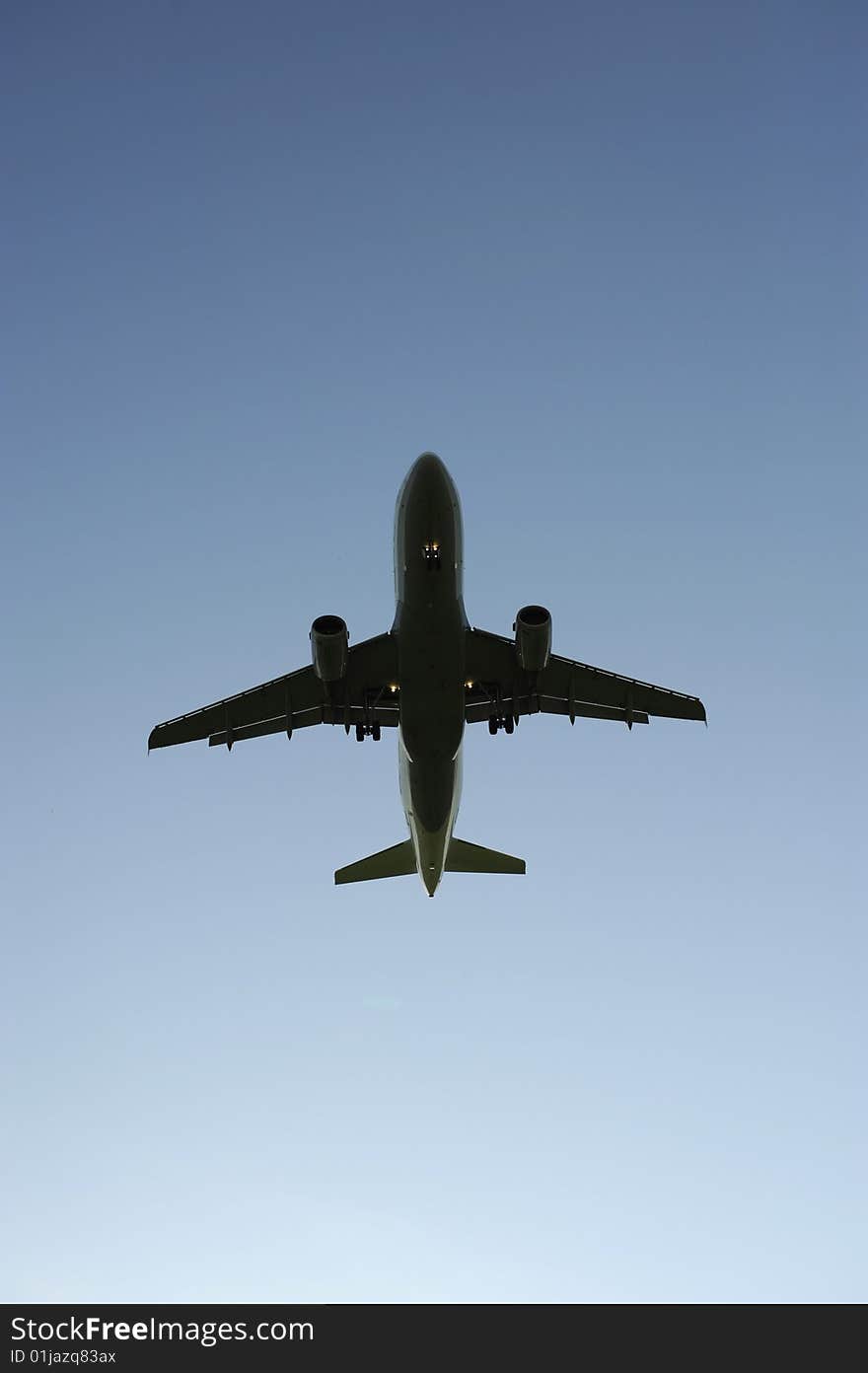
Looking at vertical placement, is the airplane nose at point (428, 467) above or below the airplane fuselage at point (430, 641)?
above

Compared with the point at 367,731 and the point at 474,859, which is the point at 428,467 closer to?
the point at 367,731

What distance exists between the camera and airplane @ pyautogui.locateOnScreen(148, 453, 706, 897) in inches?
973

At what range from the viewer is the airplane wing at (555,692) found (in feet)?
95.3

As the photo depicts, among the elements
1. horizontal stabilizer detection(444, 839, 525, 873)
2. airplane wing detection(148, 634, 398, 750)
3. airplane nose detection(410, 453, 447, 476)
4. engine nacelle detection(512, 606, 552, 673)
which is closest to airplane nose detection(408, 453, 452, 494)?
airplane nose detection(410, 453, 447, 476)

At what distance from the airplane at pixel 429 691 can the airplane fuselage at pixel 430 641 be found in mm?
26

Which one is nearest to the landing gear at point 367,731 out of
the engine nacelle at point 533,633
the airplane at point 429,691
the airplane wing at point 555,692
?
the airplane at point 429,691

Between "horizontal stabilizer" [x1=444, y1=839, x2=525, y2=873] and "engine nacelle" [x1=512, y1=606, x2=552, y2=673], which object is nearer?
"engine nacelle" [x1=512, y1=606, x2=552, y2=673]

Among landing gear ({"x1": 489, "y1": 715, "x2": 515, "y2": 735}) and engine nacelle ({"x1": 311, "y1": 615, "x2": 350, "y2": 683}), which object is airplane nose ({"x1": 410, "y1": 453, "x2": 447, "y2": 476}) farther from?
landing gear ({"x1": 489, "y1": 715, "x2": 515, "y2": 735})

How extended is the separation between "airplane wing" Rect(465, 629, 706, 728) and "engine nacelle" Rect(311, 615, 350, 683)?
3614 mm

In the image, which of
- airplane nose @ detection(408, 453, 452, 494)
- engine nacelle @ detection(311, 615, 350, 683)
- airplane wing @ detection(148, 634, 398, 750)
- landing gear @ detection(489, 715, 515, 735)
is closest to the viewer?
airplane nose @ detection(408, 453, 452, 494)

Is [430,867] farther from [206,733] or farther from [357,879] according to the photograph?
[206,733]

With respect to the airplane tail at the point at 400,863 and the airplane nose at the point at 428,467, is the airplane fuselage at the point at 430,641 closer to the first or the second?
the airplane nose at the point at 428,467

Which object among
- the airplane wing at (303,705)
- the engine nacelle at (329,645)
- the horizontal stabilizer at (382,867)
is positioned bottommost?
the horizontal stabilizer at (382,867)

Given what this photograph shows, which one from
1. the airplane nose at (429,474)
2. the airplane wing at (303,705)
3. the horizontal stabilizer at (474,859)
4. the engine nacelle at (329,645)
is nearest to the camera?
the airplane nose at (429,474)
